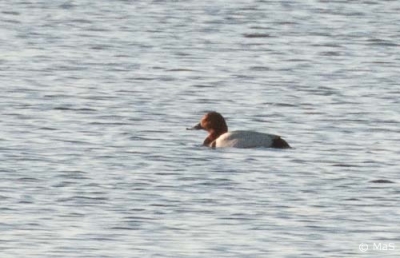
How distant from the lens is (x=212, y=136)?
23.1m

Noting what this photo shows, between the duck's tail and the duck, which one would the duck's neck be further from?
the duck's tail

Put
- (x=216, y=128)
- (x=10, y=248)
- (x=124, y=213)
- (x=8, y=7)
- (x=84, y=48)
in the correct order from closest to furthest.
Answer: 1. (x=10, y=248)
2. (x=124, y=213)
3. (x=216, y=128)
4. (x=84, y=48)
5. (x=8, y=7)

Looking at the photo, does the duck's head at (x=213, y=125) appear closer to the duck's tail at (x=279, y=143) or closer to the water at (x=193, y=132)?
the water at (x=193, y=132)

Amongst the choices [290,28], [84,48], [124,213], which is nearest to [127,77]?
[84,48]

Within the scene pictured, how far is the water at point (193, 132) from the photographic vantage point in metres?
16.5

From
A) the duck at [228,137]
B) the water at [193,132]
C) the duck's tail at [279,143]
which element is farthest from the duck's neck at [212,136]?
the duck's tail at [279,143]

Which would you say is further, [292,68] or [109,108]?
[292,68]

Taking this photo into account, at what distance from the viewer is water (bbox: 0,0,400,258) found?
16531 millimetres

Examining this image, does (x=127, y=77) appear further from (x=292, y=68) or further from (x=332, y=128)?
(x=332, y=128)

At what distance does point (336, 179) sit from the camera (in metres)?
19.6

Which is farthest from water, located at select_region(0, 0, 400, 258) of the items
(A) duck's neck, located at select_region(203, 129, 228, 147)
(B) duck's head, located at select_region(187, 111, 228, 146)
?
(B) duck's head, located at select_region(187, 111, 228, 146)

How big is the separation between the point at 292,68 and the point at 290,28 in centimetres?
620

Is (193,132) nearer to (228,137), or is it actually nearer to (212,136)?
(212,136)

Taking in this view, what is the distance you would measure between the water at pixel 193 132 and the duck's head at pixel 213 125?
1.42 feet
